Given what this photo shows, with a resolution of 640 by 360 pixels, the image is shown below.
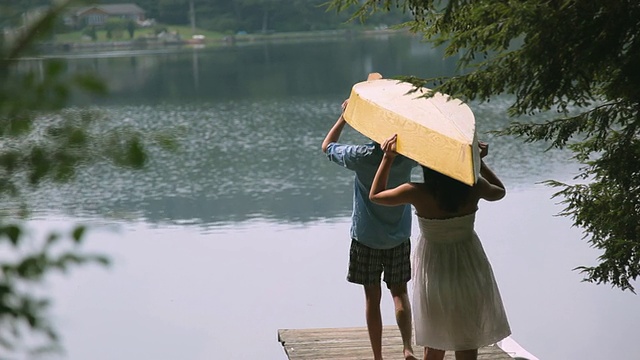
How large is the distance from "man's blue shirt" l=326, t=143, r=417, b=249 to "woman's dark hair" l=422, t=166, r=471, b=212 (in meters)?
0.66

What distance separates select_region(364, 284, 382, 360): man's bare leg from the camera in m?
5.39

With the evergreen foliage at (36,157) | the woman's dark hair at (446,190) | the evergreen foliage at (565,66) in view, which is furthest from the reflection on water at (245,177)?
the evergreen foliage at (36,157)

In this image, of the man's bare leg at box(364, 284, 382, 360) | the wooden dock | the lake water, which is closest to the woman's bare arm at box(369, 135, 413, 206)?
the man's bare leg at box(364, 284, 382, 360)

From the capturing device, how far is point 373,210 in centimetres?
520

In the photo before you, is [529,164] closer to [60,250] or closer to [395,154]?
[395,154]

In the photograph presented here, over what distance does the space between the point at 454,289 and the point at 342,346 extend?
1.75 m

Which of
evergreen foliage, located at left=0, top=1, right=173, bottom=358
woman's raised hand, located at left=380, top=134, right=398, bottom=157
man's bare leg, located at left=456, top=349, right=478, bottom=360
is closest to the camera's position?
evergreen foliage, located at left=0, top=1, right=173, bottom=358

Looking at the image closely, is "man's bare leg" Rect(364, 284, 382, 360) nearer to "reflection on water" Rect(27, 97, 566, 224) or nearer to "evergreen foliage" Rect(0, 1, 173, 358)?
"evergreen foliage" Rect(0, 1, 173, 358)

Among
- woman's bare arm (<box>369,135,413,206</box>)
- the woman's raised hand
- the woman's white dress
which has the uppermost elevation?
the woman's raised hand

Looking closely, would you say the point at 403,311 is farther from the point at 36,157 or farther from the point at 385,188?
the point at 36,157

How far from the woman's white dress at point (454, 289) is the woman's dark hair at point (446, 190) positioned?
0.06 m

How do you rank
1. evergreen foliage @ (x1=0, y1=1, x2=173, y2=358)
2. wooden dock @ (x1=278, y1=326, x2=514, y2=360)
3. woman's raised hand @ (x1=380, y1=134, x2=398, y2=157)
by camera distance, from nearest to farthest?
evergreen foliage @ (x1=0, y1=1, x2=173, y2=358)
woman's raised hand @ (x1=380, y1=134, x2=398, y2=157)
wooden dock @ (x1=278, y1=326, x2=514, y2=360)

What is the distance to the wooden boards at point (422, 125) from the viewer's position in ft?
15.2

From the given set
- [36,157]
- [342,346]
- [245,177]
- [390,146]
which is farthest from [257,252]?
[36,157]
